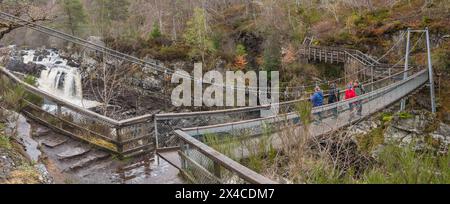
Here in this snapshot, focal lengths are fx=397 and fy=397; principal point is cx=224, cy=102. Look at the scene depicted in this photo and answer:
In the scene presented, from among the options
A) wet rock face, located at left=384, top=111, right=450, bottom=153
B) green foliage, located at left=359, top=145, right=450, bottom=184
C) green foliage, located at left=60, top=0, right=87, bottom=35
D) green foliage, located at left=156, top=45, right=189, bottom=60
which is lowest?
wet rock face, located at left=384, top=111, right=450, bottom=153

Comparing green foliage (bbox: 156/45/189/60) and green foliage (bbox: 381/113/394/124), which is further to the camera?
green foliage (bbox: 156/45/189/60)

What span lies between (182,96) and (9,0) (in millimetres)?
22791

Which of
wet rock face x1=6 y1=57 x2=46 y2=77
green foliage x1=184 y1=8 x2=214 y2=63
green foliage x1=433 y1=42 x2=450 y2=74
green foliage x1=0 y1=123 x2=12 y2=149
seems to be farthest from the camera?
wet rock face x1=6 y1=57 x2=46 y2=77

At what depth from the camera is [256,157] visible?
5051 millimetres

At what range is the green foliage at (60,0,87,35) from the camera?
144 feet

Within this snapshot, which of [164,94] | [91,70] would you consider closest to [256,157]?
[164,94]

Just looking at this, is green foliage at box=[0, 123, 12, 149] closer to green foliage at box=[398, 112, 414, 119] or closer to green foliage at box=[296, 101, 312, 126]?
green foliage at box=[296, 101, 312, 126]

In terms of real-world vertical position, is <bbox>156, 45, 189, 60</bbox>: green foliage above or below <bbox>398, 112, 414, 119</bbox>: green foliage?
above

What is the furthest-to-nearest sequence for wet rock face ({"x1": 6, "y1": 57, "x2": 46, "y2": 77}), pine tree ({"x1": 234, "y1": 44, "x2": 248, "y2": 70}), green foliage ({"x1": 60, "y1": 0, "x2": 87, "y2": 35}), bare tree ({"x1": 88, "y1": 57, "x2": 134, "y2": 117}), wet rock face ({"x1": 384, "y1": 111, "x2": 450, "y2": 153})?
green foliage ({"x1": 60, "y1": 0, "x2": 87, "y2": 35}) → wet rock face ({"x1": 6, "y1": 57, "x2": 46, "y2": 77}) → bare tree ({"x1": 88, "y1": 57, "x2": 134, "y2": 117}) → pine tree ({"x1": 234, "y1": 44, "x2": 248, "y2": 70}) → wet rock face ({"x1": 384, "y1": 111, "x2": 450, "y2": 153})

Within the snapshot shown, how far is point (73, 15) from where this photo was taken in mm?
44562

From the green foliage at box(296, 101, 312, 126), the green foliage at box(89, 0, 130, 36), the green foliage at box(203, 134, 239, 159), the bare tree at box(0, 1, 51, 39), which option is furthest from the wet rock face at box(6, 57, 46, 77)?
the green foliage at box(296, 101, 312, 126)

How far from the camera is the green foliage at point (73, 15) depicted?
4403 centimetres
